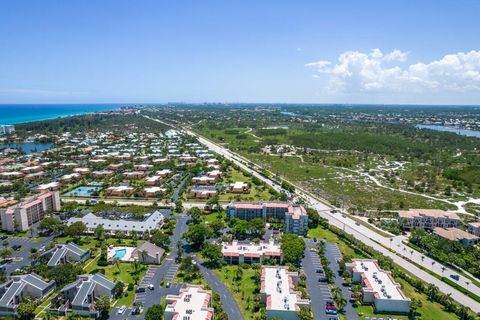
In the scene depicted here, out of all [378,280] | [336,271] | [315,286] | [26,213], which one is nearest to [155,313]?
[315,286]

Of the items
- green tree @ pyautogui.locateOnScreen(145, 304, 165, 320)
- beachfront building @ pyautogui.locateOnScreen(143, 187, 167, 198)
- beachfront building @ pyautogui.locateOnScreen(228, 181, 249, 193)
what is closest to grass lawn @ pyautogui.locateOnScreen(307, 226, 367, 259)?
beachfront building @ pyautogui.locateOnScreen(228, 181, 249, 193)

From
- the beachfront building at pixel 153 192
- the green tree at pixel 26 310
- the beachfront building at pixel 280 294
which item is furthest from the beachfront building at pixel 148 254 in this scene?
the beachfront building at pixel 153 192

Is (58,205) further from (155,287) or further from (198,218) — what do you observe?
(155,287)

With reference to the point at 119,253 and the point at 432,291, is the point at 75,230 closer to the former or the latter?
the point at 119,253

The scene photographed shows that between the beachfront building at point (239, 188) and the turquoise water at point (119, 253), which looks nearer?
the turquoise water at point (119, 253)

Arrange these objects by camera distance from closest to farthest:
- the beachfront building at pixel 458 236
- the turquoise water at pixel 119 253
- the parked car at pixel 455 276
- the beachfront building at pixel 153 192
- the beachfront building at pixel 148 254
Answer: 1. the parked car at pixel 455 276
2. the beachfront building at pixel 148 254
3. the turquoise water at pixel 119 253
4. the beachfront building at pixel 458 236
5. the beachfront building at pixel 153 192

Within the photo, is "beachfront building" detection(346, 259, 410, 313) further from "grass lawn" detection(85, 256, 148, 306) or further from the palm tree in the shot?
"grass lawn" detection(85, 256, 148, 306)

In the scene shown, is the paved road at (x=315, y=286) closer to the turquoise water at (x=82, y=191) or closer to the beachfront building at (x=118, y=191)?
the beachfront building at (x=118, y=191)
